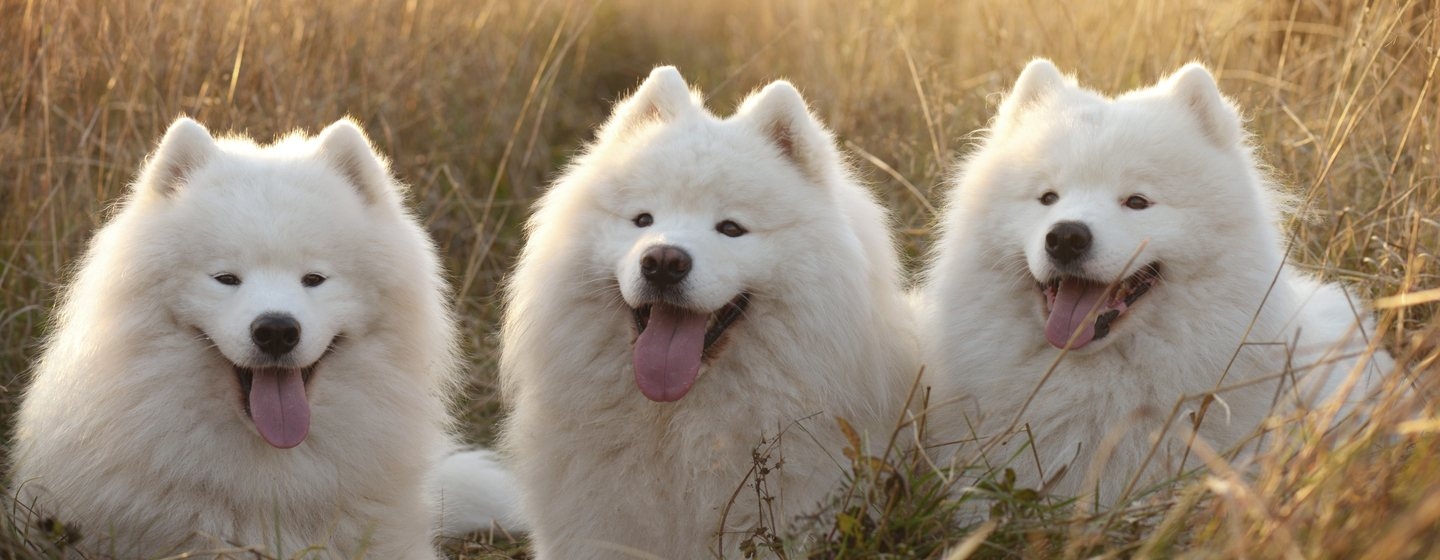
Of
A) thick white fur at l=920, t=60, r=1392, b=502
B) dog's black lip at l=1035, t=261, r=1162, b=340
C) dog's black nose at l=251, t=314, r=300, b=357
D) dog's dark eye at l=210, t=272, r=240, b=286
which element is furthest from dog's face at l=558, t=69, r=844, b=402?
dog's dark eye at l=210, t=272, r=240, b=286

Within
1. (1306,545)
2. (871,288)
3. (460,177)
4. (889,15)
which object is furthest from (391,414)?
(889,15)

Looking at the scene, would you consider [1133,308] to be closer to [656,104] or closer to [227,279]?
[656,104]

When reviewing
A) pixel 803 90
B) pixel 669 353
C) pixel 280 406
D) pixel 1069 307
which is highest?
pixel 1069 307

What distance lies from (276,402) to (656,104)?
1.50 meters

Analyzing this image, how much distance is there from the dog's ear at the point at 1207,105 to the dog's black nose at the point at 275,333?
8.98 ft

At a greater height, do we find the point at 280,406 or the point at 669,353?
the point at 669,353

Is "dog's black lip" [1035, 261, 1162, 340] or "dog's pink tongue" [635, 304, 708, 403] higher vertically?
"dog's black lip" [1035, 261, 1162, 340]

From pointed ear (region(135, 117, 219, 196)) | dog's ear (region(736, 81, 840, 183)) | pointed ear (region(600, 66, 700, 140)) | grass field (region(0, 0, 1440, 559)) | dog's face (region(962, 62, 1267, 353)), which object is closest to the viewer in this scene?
dog's face (region(962, 62, 1267, 353))

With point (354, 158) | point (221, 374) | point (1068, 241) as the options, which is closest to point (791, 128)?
point (1068, 241)

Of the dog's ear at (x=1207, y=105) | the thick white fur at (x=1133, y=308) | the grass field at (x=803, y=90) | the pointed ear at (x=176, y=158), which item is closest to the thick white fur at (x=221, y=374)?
the pointed ear at (x=176, y=158)

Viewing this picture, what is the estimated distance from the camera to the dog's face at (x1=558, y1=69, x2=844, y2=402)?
12.3 feet

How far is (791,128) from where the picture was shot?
411cm

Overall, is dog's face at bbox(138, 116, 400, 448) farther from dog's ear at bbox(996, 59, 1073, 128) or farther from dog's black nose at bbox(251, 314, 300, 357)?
dog's ear at bbox(996, 59, 1073, 128)

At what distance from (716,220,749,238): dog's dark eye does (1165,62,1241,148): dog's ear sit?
1.42 metres
